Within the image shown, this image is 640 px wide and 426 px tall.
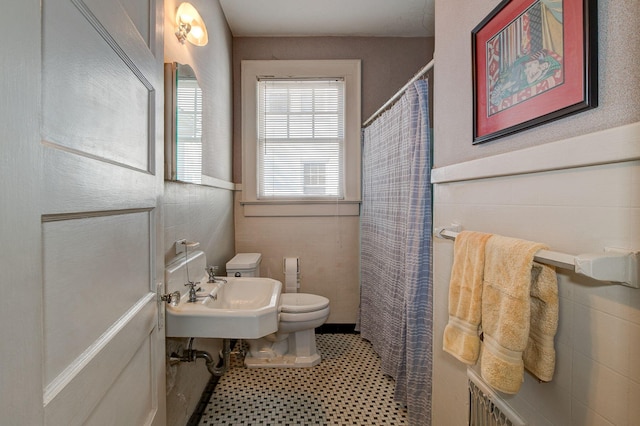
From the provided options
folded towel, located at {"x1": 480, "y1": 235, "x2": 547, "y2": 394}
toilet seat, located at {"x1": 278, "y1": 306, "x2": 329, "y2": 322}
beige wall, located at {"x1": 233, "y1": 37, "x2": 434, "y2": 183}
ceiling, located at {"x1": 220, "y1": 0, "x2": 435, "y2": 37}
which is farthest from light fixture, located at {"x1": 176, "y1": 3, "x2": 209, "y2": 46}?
toilet seat, located at {"x1": 278, "y1": 306, "x2": 329, "y2": 322}

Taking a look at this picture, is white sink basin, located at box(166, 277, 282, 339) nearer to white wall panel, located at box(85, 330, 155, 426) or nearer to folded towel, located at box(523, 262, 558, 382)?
white wall panel, located at box(85, 330, 155, 426)

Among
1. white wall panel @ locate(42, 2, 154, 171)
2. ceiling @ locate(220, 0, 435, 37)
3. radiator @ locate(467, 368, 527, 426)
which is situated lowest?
radiator @ locate(467, 368, 527, 426)

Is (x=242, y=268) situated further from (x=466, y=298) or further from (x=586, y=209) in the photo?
(x=586, y=209)

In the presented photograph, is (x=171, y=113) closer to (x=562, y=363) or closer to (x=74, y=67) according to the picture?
(x=74, y=67)

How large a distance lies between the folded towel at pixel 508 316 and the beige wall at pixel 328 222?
6.85 feet

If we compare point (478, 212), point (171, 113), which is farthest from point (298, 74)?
point (478, 212)

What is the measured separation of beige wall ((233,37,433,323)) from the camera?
2.82m

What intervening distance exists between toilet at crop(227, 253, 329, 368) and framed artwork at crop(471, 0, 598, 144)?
5.30 ft

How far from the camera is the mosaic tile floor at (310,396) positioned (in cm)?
173

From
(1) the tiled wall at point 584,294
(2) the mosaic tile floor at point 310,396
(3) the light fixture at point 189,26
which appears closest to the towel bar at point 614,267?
(1) the tiled wall at point 584,294

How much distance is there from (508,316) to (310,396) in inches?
61.8

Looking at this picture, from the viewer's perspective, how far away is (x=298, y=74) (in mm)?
2805

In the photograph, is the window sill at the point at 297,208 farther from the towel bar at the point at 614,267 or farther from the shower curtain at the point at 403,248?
the towel bar at the point at 614,267

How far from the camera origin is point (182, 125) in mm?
1462
